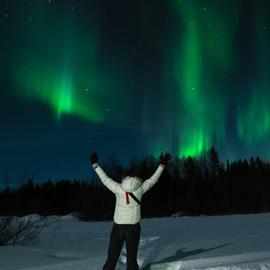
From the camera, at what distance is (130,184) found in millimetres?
5762

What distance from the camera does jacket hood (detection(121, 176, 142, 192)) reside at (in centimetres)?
575

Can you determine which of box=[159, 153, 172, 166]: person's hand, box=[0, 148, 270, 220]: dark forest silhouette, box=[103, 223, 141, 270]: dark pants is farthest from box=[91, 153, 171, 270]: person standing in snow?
box=[0, 148, 270, 220]: dark forest silhouette

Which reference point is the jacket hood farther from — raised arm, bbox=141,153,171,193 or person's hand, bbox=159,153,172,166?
person's hand, bbox=159,153,172,166

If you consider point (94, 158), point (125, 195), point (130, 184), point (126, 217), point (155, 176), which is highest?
point (94, 158)

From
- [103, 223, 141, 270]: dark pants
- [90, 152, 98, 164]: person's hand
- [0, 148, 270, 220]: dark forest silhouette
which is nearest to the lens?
[103, 223, 141, 270]: dark pants

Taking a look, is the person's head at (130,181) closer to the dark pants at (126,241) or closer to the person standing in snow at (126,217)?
the person standing in snow at (126,217)

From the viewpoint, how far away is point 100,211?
45.6 meters

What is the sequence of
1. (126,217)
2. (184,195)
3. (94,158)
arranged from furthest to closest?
(184,195)
(94,158)
(126,217)

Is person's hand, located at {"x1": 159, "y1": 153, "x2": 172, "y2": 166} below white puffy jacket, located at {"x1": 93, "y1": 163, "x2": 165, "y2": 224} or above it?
above

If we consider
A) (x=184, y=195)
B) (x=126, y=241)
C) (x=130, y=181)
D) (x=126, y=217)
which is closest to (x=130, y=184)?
(x=130, y=181)

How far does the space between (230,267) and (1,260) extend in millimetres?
4530

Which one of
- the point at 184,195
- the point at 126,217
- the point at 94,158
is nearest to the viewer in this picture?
the point at 126,217

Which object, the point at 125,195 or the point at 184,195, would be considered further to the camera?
the point at 184,195

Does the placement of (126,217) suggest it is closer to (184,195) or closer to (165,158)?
(165,158)
